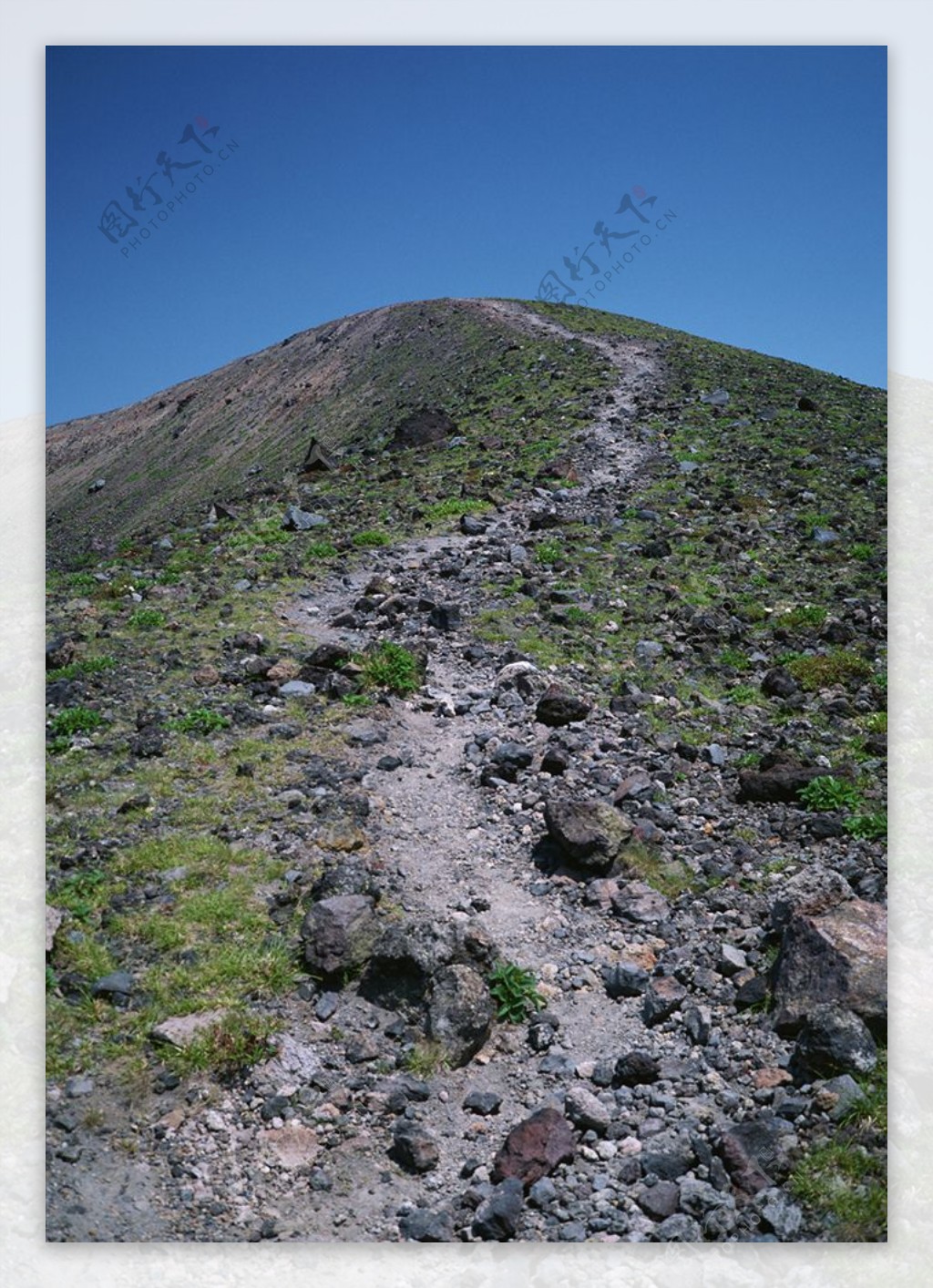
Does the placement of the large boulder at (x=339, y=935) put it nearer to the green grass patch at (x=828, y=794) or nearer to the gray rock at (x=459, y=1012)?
the gray rock at (x=459, y=1012)

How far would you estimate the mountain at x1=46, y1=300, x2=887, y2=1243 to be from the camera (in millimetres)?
6133

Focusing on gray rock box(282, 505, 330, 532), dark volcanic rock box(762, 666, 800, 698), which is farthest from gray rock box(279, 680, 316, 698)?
gray rock box(282, 505, 330, 532)

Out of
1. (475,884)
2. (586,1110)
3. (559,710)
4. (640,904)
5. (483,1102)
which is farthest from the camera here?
(559,710)

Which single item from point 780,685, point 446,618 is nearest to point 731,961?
point 780,685

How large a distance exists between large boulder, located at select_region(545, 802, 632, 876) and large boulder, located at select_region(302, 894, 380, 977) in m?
1.88

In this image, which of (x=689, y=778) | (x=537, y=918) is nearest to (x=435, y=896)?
(x=537, y=918)

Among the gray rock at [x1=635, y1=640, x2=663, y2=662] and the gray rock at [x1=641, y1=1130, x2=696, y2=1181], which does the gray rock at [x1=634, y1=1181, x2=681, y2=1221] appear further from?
the gray rock at [x1=635, y1=640, x2=663, y2=662]

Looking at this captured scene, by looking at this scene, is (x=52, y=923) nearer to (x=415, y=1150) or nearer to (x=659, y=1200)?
(x=415, y=1150)

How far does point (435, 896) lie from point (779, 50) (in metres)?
8.46

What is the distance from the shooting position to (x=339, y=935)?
729cm

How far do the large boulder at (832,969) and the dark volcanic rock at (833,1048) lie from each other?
115mm

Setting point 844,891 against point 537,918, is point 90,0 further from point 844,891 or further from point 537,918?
point 844,891

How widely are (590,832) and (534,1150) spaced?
2.81 metres

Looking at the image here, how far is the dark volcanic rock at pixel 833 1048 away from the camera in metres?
6.42
